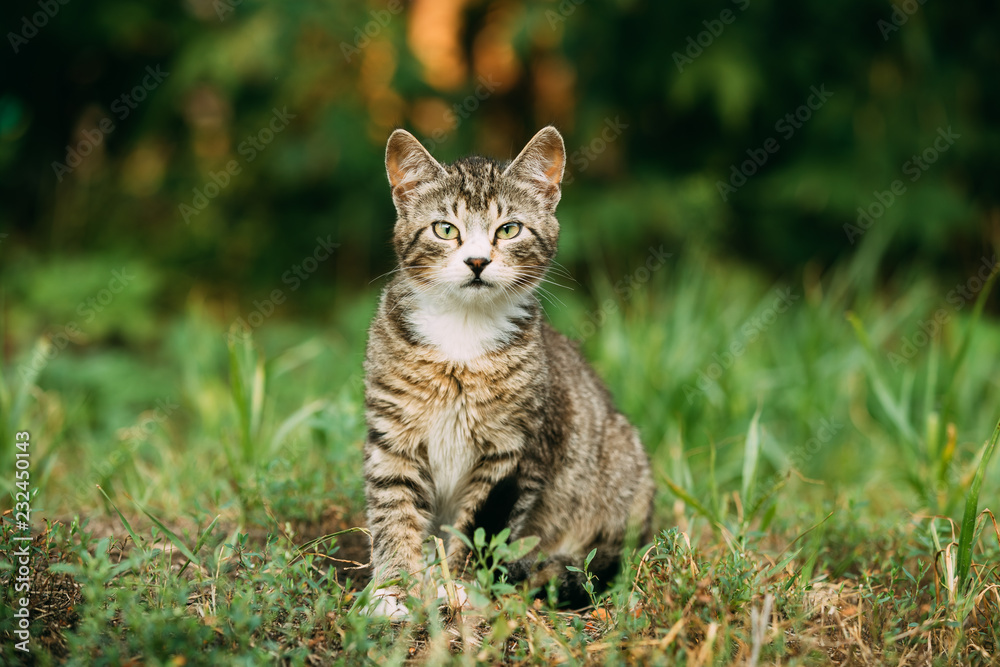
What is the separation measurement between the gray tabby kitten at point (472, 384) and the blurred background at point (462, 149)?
6.57 ft

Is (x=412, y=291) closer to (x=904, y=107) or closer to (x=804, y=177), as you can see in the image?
(x=804, y=177)

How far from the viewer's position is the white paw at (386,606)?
1.96 m

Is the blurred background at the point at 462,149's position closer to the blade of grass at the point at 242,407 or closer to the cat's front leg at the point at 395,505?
the blade of grass at the point at 242,407

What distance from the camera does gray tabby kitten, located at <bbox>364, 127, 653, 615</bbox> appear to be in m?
2.36

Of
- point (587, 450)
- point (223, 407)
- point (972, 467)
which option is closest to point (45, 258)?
A: point (223, 407)

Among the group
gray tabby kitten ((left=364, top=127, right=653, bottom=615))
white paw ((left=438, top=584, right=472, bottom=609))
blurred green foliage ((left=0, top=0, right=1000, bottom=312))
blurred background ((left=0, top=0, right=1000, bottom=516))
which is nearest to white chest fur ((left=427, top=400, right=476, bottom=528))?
gray tabby kitten ((left=364, top=127, right=653, bottom=615))

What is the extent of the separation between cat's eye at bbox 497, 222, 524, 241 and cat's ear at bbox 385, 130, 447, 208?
27 centimetres

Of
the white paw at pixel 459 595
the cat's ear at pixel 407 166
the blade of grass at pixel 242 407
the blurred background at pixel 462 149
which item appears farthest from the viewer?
the blurred background at pixel 462 149

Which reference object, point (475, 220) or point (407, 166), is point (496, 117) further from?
point (475, 220)

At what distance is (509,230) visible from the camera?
8.32 ft

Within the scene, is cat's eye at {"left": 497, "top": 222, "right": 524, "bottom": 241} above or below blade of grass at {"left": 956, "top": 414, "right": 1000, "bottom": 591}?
above

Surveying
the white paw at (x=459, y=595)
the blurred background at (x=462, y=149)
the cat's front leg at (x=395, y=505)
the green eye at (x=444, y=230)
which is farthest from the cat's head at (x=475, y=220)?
the blurred background at (x=462, y=149)

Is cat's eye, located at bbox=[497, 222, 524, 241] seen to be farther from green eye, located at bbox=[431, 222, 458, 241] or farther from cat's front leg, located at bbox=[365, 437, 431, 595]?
cat's front leg, located at bbox=[365, 437, 431, 595]

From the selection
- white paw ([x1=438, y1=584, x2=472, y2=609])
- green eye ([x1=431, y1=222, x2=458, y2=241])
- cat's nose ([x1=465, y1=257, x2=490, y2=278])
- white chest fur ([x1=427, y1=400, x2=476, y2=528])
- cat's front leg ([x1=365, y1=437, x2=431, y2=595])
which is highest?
green eye ([x1=431, y1=222, x2=458, y2=241])
